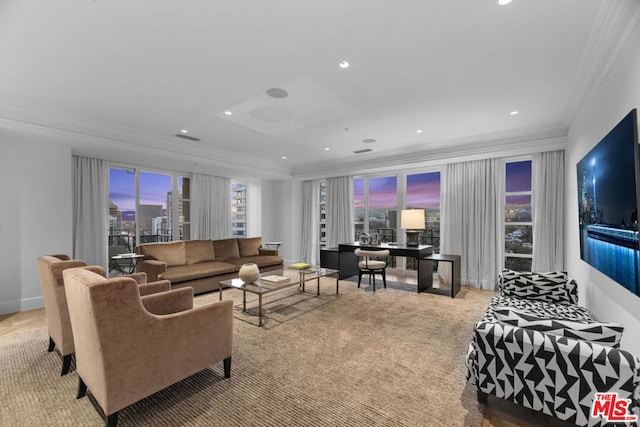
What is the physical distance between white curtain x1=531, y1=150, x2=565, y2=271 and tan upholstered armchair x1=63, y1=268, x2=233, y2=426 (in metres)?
5.06

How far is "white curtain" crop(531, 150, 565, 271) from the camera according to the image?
4.43 meters

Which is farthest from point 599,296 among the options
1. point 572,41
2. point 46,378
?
point 46,378

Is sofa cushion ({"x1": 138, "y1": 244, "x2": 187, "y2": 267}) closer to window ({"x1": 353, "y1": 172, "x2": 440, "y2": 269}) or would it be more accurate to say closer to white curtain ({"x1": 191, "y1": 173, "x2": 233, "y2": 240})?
white curtain ({"x1": 191, "y1": 173, "x2": 233, "y2": 240})

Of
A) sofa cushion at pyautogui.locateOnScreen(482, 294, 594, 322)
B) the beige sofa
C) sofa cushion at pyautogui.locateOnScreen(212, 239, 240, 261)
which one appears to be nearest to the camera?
sofa cushion at pyautogui.locateOnScreen(482, 294, 594, 322)

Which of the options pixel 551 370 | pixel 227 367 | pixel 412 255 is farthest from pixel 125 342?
pixel 412 255

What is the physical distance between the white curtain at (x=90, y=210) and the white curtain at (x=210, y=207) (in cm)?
167

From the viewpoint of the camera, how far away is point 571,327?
1651 mm

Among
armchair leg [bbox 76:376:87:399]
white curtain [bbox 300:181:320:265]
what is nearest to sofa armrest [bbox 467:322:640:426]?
armchair leg [bbox 76:376:87:399]

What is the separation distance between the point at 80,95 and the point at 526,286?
5.44 metres

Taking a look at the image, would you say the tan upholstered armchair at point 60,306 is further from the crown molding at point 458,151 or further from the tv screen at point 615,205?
the crown molding at point 458,151

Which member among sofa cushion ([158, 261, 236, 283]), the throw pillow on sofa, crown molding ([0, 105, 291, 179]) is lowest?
sofa cushion ([158, 261, 236, 283])

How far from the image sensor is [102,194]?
5.00 meters

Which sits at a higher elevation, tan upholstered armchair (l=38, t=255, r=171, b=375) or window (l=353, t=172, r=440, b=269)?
window (l=353, t=172, r=440, b=269)

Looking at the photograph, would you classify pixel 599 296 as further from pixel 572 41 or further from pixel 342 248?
pixel 342 248
